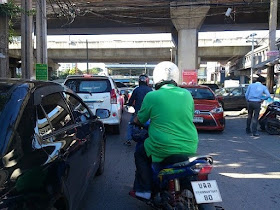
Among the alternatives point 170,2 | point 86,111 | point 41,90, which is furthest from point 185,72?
point 41,90

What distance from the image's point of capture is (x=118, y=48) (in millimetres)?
46938

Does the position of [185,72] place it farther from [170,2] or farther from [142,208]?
[142,208]

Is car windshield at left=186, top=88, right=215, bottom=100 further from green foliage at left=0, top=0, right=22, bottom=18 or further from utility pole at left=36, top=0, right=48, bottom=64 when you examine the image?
utility pole at left=36, top=0, right=48, bottom=64

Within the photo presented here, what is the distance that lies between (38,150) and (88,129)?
5.71 feet

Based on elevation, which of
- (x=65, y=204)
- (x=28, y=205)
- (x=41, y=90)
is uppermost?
(x=41, y=90)

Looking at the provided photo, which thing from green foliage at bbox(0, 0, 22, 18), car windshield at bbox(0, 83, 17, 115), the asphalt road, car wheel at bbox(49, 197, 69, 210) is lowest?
the asphalt road

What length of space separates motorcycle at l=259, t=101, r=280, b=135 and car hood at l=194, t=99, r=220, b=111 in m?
1.66

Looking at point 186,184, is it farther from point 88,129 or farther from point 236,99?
point 236,99

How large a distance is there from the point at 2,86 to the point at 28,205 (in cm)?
126

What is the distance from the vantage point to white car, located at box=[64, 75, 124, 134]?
9.23 metres

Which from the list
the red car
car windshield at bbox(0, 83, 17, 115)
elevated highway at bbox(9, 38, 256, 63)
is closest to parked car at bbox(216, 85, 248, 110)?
the red car

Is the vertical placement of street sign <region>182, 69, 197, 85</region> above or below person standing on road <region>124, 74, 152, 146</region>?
above

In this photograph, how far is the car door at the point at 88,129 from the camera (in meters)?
3.99

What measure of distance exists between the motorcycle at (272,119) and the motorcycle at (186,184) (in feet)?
26.4
